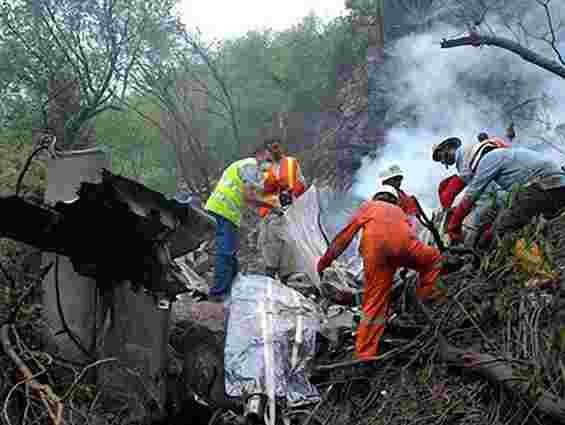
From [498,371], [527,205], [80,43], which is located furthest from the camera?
[80,43]

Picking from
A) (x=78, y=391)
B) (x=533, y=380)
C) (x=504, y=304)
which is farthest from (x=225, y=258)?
(x=533, y=380)

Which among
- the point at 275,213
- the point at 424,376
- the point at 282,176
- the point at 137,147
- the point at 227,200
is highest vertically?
the point at 137,147

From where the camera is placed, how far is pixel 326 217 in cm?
952

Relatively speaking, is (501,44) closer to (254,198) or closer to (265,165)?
(265,165)

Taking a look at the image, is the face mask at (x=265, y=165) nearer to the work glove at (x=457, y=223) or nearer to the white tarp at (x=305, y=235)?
the white tarp at (x=305, y=235)

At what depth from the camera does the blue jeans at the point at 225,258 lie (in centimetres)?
634

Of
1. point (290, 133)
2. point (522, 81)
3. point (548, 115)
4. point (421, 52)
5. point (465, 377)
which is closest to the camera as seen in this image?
point (465, 377)

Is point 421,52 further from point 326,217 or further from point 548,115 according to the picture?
point 326,217

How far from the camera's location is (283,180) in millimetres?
6688

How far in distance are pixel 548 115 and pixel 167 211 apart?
8667 mm

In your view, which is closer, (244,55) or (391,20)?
(391,20)

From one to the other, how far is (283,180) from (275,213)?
0.40 meters

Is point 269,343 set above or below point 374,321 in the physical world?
below

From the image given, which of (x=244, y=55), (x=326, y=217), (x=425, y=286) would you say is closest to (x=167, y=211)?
(x=425, y=286)
